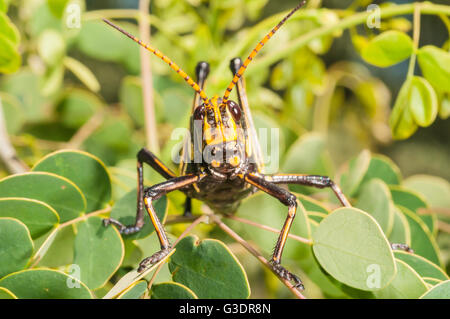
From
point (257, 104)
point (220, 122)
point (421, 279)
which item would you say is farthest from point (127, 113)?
point (421, 279)

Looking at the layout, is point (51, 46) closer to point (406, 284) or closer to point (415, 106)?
point (415, 106)

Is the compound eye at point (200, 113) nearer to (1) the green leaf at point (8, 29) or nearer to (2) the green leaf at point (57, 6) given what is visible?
(1) the green leaf at point (8, 29)

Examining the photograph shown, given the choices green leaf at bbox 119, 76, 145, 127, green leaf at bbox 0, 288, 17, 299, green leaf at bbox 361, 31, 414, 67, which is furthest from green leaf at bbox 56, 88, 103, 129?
green leaf at bbox 361, 31, 414, 67

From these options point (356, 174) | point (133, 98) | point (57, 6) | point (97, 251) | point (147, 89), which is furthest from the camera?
point (133, 98)

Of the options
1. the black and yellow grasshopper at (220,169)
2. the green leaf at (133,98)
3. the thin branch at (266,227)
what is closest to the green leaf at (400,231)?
the black and yellow grasshopper at (220,169)

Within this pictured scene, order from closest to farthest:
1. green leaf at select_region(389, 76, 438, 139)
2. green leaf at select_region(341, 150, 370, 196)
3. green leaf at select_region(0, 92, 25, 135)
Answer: green leaf at select_region(389, 76, 438, 139) → green leaf at select_region(341, 150, 370, 196) → green leaf at select_region(0, 92, 25, 135)

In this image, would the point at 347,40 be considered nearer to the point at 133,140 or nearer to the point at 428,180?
the point at 428,180

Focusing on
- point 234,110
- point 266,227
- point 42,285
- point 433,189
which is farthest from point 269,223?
point 433,189

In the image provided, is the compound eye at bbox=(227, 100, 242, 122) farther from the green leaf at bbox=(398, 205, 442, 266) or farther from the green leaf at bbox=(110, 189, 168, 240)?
the green leaf at bbox=(398, 205, 442, 266)
